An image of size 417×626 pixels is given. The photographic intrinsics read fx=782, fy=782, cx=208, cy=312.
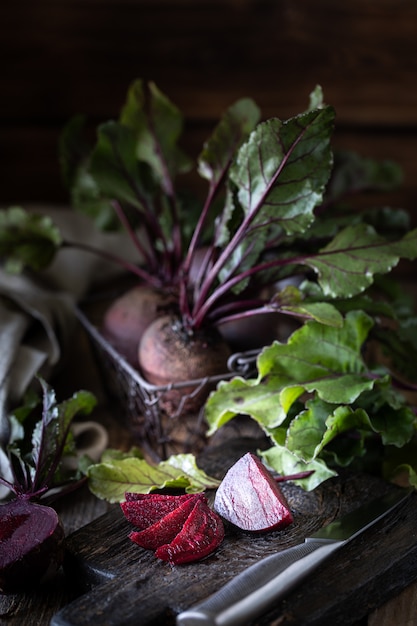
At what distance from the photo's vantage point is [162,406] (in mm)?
972

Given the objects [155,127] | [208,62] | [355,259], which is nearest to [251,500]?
[355,259]

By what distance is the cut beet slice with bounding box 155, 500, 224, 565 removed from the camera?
71cm

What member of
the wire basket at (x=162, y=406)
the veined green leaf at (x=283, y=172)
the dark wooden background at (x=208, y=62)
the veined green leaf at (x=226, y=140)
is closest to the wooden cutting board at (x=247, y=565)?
the wire basket at (x=162, y=406)

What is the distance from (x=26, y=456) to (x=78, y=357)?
15.8 inches

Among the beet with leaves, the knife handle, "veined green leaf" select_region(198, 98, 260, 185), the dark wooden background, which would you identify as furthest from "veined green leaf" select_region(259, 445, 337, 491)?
the dark wooden background

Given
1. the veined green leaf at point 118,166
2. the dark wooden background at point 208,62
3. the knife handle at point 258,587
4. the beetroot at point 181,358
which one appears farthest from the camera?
the dark wooden background at point 208,62

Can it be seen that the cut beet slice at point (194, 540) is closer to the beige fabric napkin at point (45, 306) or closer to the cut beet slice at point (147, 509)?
the cut beet slice at point (147, 509)

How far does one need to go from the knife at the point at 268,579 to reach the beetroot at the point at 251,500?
0.13 feet

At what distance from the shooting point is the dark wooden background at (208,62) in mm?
1521

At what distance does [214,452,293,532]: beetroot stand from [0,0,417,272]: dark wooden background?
100 centimetres

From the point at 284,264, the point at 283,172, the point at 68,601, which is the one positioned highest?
the point at 283,172

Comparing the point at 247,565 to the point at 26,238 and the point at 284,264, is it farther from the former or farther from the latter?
the point at 26,238

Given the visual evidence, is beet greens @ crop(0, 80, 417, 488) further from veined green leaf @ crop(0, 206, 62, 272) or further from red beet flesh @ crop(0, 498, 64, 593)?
red beet flesh @ crop(0, 498, 64, 593)

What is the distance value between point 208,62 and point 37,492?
1.06 metres
